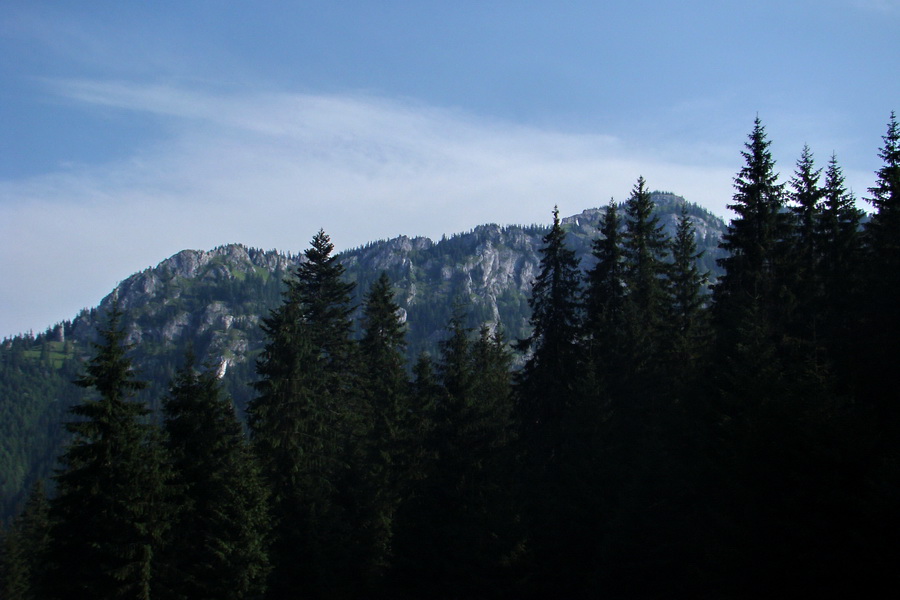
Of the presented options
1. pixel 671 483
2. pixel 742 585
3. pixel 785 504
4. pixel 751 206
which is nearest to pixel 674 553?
pixel 671 483

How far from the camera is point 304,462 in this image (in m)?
39.4

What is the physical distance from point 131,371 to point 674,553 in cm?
2325

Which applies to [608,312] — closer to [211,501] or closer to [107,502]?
[211,501]

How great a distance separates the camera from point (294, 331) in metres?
40.9

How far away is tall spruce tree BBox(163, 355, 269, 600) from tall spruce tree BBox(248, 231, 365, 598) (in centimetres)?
332

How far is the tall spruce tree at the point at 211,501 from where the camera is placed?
31406mm

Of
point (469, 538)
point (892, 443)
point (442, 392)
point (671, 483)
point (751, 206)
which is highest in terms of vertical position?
point (751, 206)

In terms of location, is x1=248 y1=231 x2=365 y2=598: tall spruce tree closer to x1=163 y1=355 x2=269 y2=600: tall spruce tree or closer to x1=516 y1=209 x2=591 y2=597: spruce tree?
x1=163 y1=355 x2=269 y2=600: tall spruce tree

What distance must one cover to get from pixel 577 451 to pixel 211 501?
17.0 m

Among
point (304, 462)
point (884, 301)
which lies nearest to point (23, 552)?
point (304, 462)

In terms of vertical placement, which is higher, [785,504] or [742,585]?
[785,504]

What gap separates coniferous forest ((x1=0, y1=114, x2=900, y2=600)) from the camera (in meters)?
21.1

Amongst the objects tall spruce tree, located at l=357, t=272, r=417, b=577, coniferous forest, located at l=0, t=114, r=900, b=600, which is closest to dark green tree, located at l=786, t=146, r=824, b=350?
coniferous forest, located at l=0, t=114, r=900, b=600

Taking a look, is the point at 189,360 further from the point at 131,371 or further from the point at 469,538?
the point at 469,538
